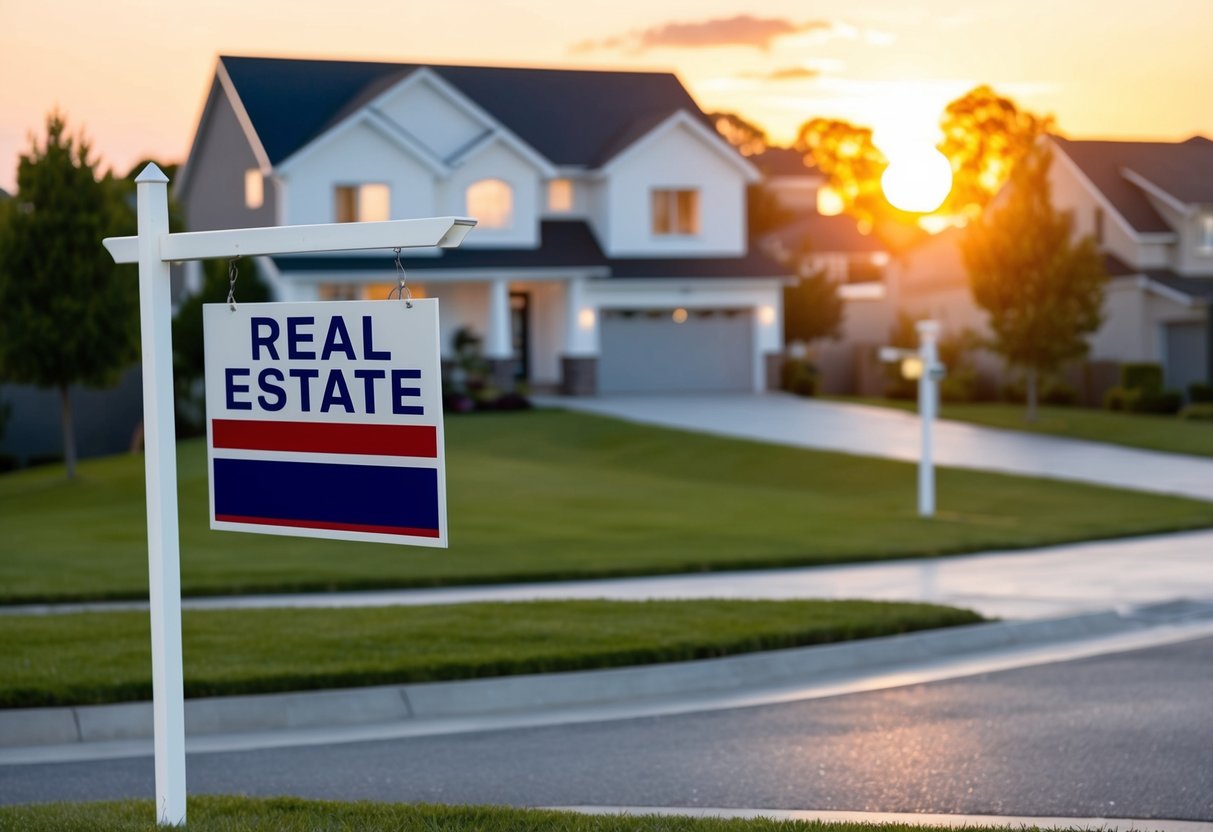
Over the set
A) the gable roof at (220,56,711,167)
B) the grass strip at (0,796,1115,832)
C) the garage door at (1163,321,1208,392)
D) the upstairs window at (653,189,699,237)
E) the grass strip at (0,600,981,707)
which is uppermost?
the gable roof at (220,56,711,167)

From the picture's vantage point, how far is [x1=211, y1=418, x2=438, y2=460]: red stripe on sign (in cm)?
560

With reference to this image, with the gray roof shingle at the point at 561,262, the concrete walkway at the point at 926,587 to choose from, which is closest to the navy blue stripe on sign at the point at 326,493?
the concrete walkway at the point at 926,587

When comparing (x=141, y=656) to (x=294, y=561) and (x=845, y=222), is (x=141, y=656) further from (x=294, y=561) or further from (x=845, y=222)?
(x=845, y=222)

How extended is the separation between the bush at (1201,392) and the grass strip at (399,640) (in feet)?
108

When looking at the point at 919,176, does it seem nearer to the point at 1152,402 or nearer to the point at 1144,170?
the point at 1152,402

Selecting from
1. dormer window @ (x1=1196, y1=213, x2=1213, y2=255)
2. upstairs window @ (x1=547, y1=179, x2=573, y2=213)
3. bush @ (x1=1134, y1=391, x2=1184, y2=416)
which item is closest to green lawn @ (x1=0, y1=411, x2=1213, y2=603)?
upstairs window @ (x1=547, y1=179, x2=573, y2=213)

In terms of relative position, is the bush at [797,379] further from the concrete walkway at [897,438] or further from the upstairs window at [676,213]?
the upstairs window at [676,213]

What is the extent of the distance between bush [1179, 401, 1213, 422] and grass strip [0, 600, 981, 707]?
2990 centimetres

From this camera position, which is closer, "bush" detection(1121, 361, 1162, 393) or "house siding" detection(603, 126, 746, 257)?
"bush" detection(1121, 361, 1162, 393)

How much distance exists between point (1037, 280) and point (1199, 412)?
524cm

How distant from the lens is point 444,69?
48.9m

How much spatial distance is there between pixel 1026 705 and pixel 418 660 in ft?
12.6

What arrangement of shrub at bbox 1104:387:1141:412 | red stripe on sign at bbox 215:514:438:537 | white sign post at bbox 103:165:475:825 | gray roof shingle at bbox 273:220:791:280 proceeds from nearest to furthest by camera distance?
red stripe on sign at bbox 215:514:438:537
white sign post at bbox 103:165:475:825
gray roof shingle at bbox 273:220:791:280
shrub at bbox 1104:387:1141:412

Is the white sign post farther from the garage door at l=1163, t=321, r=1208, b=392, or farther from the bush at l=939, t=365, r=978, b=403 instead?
the bush at l=939, t=365, r=978, b=403
